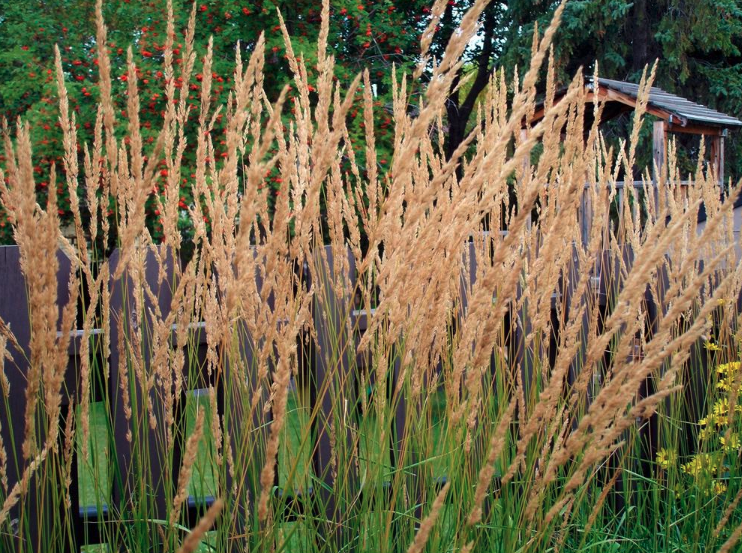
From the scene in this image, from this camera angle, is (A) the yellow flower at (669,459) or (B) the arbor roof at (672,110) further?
(B) the arbor roof at (672,110)

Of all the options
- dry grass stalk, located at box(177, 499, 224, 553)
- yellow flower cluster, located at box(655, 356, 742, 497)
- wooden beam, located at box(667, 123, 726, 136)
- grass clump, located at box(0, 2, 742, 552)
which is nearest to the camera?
dry grass stalk, located at box(177, 499, 224, 553)

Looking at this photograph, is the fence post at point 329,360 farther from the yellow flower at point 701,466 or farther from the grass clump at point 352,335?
the yellow flower at point 701,466

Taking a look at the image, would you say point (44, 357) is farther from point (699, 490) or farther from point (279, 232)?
point (699, 490)

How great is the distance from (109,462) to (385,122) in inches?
287

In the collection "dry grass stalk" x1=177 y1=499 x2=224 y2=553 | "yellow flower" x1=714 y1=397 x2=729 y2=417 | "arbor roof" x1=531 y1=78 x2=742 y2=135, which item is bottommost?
"yellow flower" x1=714 y1=397 x2=729 y2=417

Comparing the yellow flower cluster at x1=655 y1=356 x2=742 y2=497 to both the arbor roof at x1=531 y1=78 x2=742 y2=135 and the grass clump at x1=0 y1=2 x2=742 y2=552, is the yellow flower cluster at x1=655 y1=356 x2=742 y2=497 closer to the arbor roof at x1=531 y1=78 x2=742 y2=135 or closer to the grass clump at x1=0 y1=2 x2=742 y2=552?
the grass clump at x1=0 y1=2 x2=742 y2=552

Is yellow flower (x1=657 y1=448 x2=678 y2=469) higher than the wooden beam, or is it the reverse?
the wooden beam

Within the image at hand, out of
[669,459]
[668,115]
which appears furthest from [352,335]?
[668,115]

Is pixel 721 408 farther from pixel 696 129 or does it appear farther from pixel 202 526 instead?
pixel 696 129

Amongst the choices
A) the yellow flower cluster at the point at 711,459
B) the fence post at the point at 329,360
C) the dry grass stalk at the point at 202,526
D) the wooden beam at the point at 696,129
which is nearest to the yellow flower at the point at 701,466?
the yellow flower cluster at the point at 711,459

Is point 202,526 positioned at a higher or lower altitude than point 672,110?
higher

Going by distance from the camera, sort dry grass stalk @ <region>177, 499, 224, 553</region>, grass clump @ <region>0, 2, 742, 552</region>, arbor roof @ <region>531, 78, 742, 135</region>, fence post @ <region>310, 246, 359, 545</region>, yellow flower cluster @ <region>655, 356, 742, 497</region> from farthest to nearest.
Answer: arbor roof @ <region>531, 78, 742, 135</region>
yellow flower cluster @ <region>655, 356, 742, 497</region>
fence post @ <region>310, 246, 359, 545</region>
grass clump @ <region>0, 2, 742, 552</region>
dry grass stalk @ <region>177, 499, 224, 553</region>

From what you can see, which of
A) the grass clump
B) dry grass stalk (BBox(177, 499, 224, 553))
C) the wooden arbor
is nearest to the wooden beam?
the wooden arbor

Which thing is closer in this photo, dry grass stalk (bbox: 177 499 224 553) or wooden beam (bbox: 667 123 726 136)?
dry grass stalk (bbox: 177 499 224 553)
